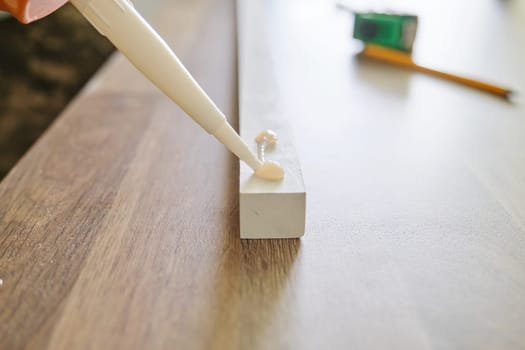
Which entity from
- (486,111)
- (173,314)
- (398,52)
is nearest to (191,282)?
(173,314)

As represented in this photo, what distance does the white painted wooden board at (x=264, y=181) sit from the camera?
313 millimetres

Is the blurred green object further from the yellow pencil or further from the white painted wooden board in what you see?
the white painted wooden board

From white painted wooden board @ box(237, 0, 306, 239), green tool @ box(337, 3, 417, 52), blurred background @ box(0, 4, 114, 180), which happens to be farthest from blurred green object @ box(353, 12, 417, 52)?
blurred background @ box(0, 4, 114, 180)

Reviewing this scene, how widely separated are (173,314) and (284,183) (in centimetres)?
11

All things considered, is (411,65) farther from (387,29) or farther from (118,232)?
(118,232)

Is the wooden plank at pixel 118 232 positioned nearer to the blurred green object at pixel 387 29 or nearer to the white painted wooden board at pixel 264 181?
the white painted wooden board at pixel 264 181

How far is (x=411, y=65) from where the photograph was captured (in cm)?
65

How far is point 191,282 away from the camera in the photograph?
0.29m

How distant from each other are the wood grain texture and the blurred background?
0.41 metres

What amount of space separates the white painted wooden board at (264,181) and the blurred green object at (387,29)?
0.67 feet

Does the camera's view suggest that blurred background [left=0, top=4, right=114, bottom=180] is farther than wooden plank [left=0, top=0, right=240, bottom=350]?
Yes

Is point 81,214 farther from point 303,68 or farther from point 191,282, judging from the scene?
point 303,68

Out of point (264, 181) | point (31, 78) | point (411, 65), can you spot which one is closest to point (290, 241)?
point (264, 181)

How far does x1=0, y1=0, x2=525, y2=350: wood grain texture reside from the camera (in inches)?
10.2
